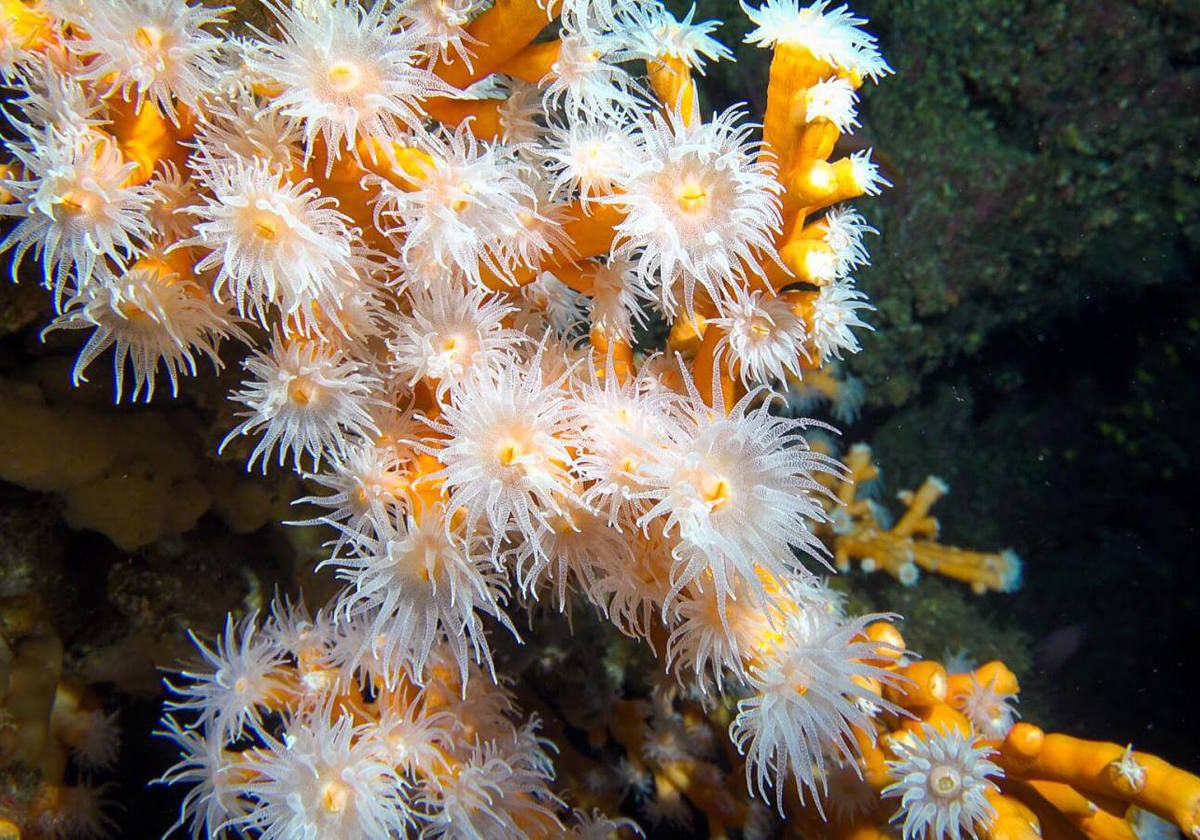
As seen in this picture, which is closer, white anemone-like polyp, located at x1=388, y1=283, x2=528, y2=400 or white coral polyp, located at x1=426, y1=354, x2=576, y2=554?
white coral polyp, located at x1=426, y1=354, x2=576, y2=554

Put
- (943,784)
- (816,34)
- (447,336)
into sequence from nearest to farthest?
(816,34) → (447,336) → (943,784)

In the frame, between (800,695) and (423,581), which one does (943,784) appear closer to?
(800,695)

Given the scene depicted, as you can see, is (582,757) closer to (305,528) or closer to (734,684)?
(734,684)

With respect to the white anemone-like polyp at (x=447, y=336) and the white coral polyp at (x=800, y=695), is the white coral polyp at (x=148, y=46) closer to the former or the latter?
the white anemone-like polyp at (x=447, y=336)

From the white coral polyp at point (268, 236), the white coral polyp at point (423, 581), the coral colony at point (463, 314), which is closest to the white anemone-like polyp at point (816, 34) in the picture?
the coral colony at point (463, 314)

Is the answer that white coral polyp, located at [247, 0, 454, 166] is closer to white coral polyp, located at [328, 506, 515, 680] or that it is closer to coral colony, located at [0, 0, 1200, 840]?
coral colony, located at [0, 0, 1200, 840]

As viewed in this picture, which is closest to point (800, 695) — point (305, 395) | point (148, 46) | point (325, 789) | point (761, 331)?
point (761, 331)

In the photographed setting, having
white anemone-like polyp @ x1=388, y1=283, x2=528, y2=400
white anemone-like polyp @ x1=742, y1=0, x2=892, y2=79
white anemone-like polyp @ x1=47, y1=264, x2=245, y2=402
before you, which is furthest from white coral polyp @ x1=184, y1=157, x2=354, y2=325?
white anemone-like polyp @ x1=742, y1=0, x2=892, y2=79

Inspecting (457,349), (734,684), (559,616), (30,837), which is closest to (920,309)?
(734,684)
